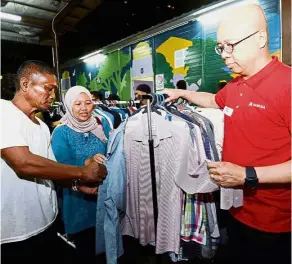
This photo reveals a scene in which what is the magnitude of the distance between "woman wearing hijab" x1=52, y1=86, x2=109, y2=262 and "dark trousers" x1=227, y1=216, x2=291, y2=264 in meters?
1.53

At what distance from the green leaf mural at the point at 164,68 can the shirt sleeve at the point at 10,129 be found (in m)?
5.92

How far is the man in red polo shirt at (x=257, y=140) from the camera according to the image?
4.65 feet

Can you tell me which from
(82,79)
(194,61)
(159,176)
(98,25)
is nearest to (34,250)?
(159,176)

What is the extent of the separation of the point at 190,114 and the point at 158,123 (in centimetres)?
49

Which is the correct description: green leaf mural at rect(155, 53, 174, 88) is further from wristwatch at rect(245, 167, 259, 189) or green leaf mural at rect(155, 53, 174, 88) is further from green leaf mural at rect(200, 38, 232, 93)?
wristwatch at rect(245, 167, 259, 189)

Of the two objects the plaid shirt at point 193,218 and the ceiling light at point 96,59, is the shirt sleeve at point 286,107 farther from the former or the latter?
the ceiling light at point 96,59

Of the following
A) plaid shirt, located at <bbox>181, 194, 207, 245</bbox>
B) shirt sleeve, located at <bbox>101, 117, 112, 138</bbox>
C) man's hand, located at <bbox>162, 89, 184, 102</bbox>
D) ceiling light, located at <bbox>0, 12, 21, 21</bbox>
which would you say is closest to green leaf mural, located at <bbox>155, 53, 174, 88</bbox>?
ceiling light, located at <bbox>0, 12, 21, 21</bbox>

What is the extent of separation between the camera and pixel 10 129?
5.14 ft

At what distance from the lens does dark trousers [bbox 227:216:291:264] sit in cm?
156

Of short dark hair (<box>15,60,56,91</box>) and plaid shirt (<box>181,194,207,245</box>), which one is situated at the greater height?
short dark hair (<box>15,60,56,91</box>)

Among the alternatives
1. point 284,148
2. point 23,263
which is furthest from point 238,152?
point 23,263

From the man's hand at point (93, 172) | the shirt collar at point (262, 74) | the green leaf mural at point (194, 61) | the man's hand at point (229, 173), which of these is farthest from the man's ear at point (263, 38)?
the green leaf mural at point (194, 61)

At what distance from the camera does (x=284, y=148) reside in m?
1.49

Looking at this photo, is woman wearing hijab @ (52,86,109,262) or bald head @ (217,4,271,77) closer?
bald head @ (217,4,271,77)
